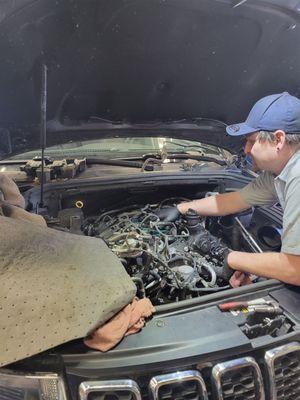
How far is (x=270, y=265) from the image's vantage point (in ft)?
3.82

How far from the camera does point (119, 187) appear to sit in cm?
178

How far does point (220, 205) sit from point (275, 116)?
0.56 m

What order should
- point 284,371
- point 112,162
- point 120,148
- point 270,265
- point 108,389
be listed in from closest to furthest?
1. point 108,389
2. point 284,371
3. point 270,265
4. point 112,162
5. point 120,148

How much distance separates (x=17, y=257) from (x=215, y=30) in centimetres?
121

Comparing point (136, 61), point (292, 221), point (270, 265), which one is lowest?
point (270, 265)

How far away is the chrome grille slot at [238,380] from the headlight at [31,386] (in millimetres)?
379

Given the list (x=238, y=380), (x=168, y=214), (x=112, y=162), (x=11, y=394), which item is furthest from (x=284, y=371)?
(x=112, y=162)

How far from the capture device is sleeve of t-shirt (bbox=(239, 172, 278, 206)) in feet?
5.40

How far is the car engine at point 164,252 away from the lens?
1.22m

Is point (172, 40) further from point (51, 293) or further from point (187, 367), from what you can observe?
point (187, 367)

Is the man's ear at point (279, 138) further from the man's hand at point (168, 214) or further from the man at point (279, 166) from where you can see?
the man's hand at point (168, 214)

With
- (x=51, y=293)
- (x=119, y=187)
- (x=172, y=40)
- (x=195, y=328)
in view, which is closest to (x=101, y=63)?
(x=172, y=40)

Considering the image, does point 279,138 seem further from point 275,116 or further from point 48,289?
point 48,289

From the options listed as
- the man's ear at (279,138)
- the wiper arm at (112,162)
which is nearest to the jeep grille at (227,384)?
the man's ear at (279,138)
